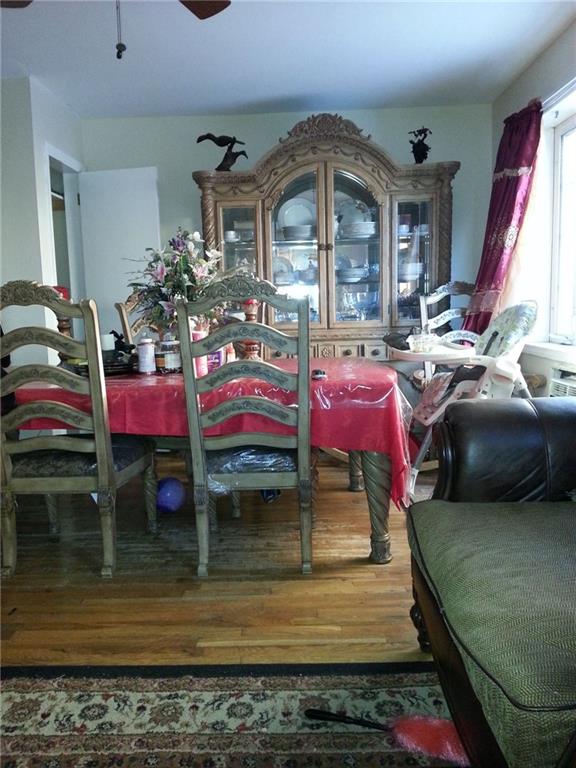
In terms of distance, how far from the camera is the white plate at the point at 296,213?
3.74 meters

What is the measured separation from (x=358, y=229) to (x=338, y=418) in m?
2.23

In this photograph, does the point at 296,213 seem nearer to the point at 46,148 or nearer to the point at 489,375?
the point at 46,148

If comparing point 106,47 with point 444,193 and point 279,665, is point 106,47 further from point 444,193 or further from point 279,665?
point 279,665

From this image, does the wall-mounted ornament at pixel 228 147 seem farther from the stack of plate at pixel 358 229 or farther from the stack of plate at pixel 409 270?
the stack of plate at pixel 409 270

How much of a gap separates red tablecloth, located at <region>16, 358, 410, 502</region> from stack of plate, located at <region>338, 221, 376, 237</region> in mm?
2005

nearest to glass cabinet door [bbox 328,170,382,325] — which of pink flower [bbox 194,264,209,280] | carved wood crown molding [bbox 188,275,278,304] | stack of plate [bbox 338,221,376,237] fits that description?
stack of plate [bbox 338,221,376,237]

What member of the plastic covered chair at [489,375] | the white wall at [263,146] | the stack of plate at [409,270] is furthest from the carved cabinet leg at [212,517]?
the white wall at [263,146]

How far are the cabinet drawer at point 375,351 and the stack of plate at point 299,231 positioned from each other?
0.89 meters

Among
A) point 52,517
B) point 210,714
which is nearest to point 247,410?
point 210,714

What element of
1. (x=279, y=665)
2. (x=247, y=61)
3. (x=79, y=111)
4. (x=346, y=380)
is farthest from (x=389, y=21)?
(x=279, y=665)

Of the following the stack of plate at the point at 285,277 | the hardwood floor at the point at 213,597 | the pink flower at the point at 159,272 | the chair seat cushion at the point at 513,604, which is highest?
the stack of plate at the point at 285,277

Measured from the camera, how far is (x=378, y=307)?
3.78 m

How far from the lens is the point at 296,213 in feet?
12.4

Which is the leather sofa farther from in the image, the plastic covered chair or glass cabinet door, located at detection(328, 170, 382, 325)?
glass cabinet door, located at detection(328, 170, 382, 325)
